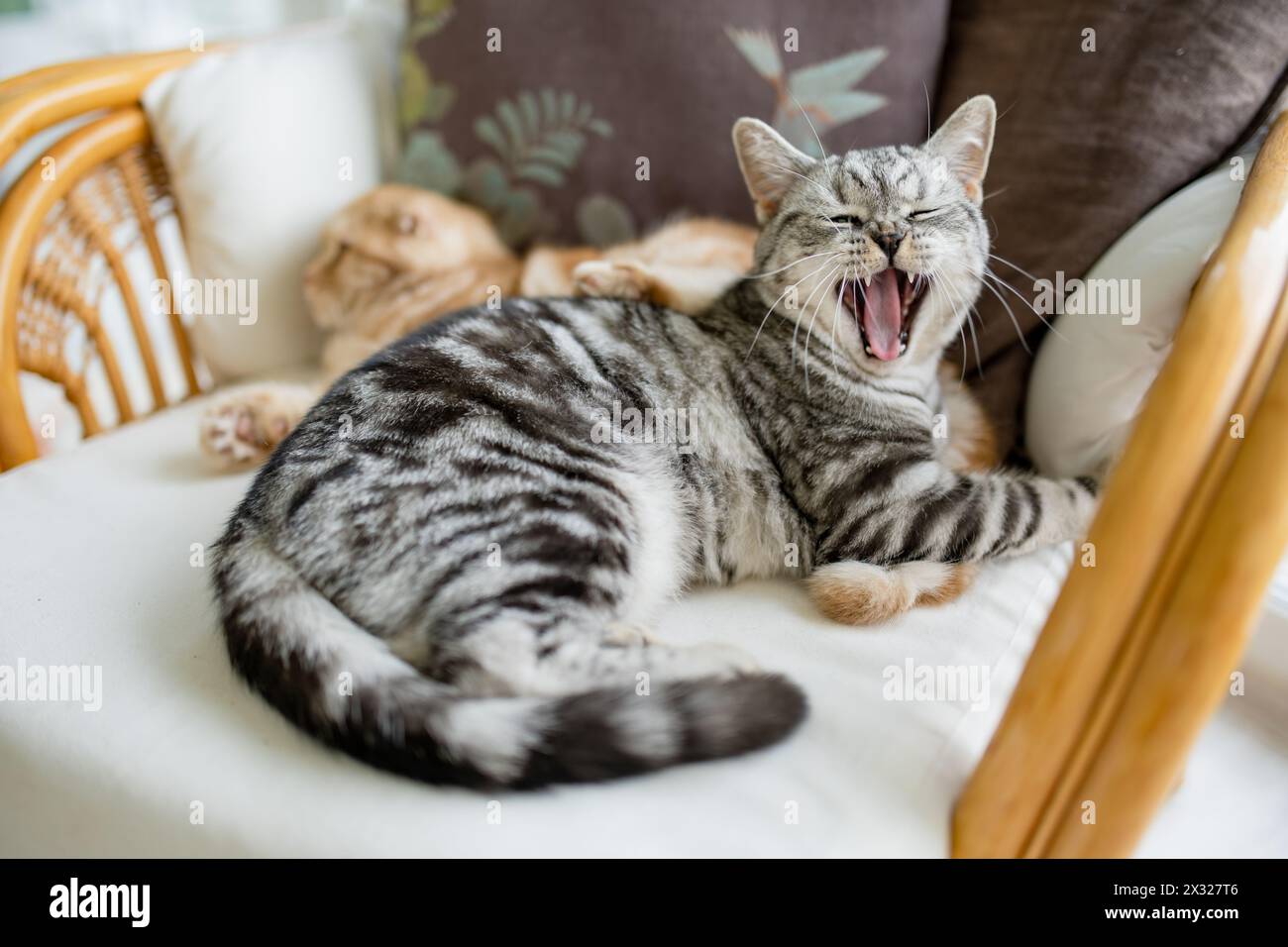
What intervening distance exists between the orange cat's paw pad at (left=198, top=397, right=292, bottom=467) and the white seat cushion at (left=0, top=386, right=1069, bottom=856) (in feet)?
0.67

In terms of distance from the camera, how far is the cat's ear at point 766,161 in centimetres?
118

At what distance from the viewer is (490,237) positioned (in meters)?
1.59

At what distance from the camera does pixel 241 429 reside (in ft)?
4.42

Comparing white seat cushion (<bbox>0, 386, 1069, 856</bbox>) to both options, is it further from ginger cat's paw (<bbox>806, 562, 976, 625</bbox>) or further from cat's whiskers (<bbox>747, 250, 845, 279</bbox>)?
cat's whiskers (<bbox>747, 250, 845, 279</bbox>)

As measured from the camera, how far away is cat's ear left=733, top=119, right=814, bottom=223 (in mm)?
1182

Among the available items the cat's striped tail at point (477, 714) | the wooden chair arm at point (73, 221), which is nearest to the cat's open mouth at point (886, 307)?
the cat's striped tail at point (477, 714)

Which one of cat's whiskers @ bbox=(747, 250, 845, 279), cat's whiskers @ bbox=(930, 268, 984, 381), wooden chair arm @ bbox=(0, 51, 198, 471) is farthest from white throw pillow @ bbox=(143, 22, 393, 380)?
cat's whiskers @ bbox=(930, 268, 984, 381)

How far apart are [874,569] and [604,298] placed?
57cm

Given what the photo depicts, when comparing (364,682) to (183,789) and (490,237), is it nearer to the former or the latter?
(183,789)

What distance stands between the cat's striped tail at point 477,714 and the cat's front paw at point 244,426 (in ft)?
1.75

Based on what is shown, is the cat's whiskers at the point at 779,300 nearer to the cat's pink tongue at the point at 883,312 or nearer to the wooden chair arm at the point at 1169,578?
the cat's pink tongue at the point at 883,312

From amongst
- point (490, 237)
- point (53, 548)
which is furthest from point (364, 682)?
point (490, 237)

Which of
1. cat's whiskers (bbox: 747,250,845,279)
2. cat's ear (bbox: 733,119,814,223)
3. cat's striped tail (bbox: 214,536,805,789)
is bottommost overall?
cat's striped tail (bbox: 214,536,805,789)

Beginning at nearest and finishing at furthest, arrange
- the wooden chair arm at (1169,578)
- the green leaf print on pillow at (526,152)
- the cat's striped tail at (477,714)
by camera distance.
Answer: the wooden chair arm at (1169,578)
the cat's striped tail at (477,714)
the green leaf print on pillow at (526,152)
